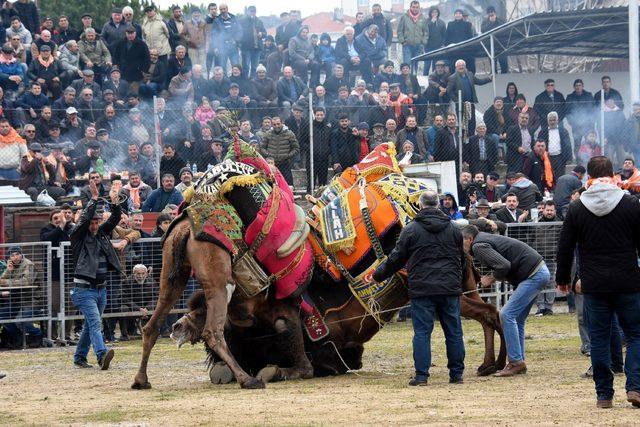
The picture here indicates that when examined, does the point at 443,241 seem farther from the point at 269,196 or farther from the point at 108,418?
the point at 108,418

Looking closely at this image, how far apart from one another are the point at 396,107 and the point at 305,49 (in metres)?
4.35

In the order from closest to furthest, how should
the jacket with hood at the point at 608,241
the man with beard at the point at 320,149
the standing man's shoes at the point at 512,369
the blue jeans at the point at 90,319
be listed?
the jacket with hood at the point at 608,241, the standing man's shoes at the point at 512,369, the blue jeans at the point at 90,319, the man with beard at the point at 320,149

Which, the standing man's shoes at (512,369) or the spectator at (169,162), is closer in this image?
the standing man's shoes at (512,369)

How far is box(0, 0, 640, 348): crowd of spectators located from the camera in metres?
22.2

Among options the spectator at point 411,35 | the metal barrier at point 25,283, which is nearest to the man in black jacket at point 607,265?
the metal barrier at point 25,283

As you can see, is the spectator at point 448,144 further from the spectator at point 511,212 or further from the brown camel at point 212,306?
the brown camel at point 212,306

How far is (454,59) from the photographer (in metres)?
30.3

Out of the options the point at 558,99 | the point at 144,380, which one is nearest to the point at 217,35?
the point at 558,99

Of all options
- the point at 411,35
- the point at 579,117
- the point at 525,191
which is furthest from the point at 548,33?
the point at 525,191

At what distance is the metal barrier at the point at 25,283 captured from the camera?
1888 centimetres

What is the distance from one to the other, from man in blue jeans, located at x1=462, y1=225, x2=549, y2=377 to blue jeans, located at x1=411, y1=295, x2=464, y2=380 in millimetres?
877

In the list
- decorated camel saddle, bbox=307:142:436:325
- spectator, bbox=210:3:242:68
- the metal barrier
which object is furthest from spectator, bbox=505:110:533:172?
decorated camel saddle, bbox=307:142:436:325

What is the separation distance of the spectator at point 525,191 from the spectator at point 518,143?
84.0 inches

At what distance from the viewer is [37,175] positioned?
72.0ft
